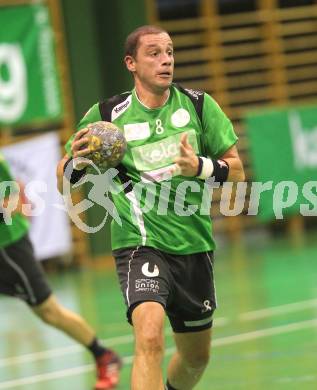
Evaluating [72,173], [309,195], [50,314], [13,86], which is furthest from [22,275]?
[309,195]

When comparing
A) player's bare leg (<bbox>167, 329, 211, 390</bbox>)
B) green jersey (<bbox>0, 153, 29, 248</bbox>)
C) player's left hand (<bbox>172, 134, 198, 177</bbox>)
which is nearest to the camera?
player's left hand (<bbox>172, 134, 198, 177</bbox>)

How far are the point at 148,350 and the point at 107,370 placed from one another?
2386mm

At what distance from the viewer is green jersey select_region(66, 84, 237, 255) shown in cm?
546

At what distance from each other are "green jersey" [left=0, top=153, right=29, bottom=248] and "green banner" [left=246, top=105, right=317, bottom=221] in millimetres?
7911

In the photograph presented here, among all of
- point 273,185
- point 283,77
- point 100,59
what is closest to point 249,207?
point 273,185

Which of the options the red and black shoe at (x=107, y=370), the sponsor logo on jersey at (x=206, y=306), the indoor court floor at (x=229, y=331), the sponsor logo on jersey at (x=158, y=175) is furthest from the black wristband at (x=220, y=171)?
the red and black shoe at (x=107, y=370)

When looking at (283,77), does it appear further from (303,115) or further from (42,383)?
(42,383)

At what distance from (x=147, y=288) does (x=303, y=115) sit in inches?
421

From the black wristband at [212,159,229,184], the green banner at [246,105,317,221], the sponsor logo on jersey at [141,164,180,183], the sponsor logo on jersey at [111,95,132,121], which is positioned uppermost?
the sponsor logo on jersey at [111,95,132,121]

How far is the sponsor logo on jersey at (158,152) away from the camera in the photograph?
546 cm

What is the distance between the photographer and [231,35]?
17.0 metres

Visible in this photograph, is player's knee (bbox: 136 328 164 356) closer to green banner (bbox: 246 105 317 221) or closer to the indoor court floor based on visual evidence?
the indoor court floor

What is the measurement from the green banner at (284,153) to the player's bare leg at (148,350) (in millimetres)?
10239

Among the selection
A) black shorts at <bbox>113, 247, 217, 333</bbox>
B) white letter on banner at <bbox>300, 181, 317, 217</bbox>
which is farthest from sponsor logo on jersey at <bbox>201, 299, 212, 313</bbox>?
white letter on banner at <bbox>300, 181, 317, 217</bbox>
